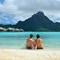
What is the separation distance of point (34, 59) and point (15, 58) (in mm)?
1012

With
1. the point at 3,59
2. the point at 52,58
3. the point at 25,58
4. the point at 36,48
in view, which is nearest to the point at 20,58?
the point at 25,58

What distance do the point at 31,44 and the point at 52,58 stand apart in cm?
604

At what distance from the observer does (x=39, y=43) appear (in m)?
17.1

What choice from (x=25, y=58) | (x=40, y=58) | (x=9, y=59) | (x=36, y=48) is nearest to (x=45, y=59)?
(x=40, y=58)

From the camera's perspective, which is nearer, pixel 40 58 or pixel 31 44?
pixel 40 58

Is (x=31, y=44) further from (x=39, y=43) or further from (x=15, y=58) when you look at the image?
(x=15, y=58)

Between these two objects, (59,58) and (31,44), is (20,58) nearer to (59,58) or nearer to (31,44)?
(59,58)

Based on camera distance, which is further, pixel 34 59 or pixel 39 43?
pixel 39 43

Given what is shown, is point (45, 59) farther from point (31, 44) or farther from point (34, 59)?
point (31, 44)

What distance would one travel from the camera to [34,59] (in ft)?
35.7

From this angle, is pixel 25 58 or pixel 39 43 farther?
pixel 39 43

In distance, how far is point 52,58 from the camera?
1116 cm

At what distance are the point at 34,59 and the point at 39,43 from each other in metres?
6.23

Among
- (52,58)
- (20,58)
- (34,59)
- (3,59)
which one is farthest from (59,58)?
(3,59)
